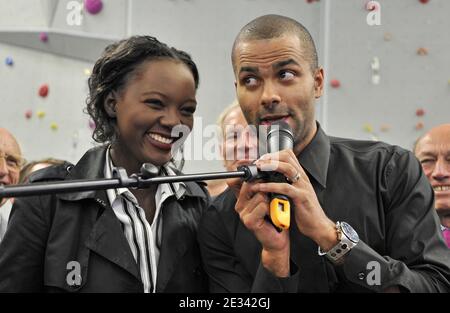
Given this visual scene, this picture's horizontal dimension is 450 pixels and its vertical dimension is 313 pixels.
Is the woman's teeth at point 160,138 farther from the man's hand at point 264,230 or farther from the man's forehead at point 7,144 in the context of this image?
the man's forehead at point 7,144

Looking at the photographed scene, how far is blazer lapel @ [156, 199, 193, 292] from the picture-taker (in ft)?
5.33

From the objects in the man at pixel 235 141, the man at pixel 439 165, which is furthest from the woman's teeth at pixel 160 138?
the man at pixel 439 165

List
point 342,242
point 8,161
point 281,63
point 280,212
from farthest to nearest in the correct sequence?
1. point 8,161
2. point 281,63
3. point 342,242
4. point 280,212

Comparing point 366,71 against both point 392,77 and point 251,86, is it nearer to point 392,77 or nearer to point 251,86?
point 392,77

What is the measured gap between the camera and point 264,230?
53.9 inches

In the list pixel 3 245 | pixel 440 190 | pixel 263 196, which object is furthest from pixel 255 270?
pixel 440 190

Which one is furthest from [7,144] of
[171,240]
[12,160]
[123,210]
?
[171,240]

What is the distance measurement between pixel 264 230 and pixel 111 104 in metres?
0.64

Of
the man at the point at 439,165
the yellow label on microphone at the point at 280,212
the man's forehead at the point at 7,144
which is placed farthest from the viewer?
the man's forehead at the point at 7,144

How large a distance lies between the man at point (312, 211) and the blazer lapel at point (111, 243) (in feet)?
0.60

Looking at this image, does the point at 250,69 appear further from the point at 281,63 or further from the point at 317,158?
the point at 317,158

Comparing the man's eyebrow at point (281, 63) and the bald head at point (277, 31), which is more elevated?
the bald head at point (277, 31)

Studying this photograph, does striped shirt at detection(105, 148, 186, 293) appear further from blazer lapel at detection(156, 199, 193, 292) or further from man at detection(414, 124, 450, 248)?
man at detection(414, 124, 450, 248)

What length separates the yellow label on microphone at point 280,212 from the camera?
1.23m
